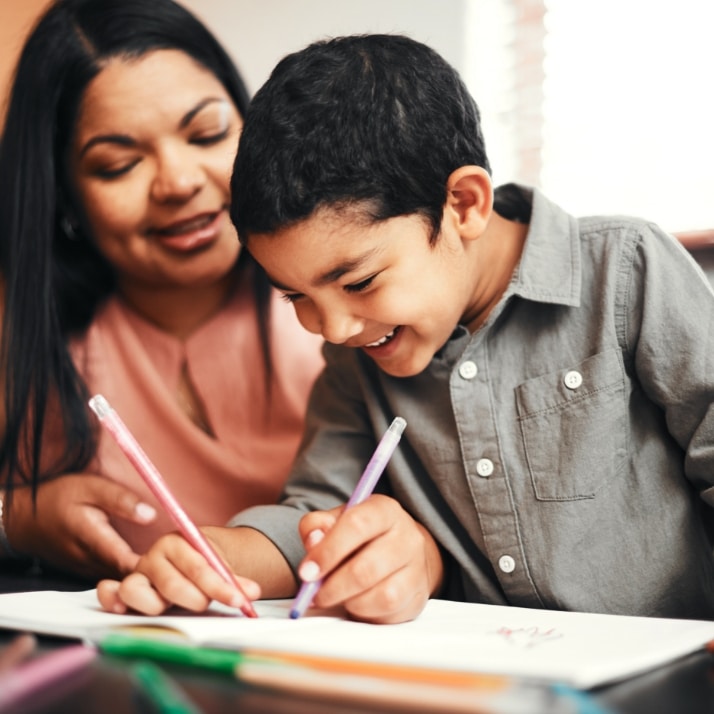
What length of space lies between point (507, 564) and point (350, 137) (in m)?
0.38

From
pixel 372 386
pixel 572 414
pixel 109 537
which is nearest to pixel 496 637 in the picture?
pixel 572 414

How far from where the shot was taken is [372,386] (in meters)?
0.90

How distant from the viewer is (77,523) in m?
0.94

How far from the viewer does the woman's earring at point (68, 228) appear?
1.16 meters

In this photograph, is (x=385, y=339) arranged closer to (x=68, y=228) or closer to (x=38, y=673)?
(x=38, y=673)

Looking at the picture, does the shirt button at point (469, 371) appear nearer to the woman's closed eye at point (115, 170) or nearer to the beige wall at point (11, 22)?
the woman's closed eye at point (115, 170)

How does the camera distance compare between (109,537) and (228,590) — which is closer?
(228,590)

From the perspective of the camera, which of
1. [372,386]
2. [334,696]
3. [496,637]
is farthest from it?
[372,386]

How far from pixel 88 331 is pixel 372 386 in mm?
457

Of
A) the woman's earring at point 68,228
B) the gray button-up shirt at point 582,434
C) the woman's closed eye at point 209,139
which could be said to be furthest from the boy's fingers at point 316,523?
the woman's earring at point 68,228

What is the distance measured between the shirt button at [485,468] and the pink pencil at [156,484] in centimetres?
24

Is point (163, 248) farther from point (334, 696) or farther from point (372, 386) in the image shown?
point (334, 696)

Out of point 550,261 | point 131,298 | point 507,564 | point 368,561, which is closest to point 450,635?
point 368,561

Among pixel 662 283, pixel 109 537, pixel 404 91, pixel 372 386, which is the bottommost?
pixel 109 537
